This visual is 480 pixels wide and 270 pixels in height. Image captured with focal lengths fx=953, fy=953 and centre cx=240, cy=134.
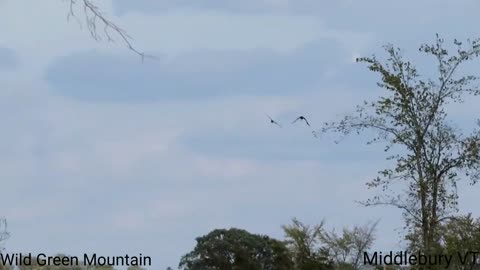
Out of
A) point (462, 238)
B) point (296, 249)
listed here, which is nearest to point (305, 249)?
point (296, 249)

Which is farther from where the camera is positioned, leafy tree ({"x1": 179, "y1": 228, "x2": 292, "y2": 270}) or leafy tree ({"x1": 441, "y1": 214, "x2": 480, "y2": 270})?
leafy tree ({"x1": 179, "y1": 228, "x2": 292, "y2": 270})

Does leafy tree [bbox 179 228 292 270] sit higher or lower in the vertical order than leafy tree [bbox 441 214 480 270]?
higher

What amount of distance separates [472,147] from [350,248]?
1264 centimetres

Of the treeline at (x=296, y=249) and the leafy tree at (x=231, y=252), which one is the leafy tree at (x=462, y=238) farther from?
the leafy tree at (x=231, y=252)

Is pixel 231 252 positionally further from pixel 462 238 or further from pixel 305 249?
pixel 462 238

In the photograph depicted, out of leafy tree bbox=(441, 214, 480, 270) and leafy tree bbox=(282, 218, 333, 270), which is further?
leafy tree bbox=(282, 218, 333, 270)

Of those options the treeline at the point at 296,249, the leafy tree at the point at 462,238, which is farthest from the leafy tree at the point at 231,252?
the leafy tree at the point at 462,238

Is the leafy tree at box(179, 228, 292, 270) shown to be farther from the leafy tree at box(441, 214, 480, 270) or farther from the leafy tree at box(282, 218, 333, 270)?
the leafy tree at box(441, 214, 480, 270)

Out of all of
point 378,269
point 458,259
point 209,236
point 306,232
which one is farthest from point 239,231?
point 458,259

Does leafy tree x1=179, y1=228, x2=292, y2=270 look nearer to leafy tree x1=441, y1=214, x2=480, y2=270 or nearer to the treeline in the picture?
the treeline

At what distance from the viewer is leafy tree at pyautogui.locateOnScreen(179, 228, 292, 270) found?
32.2 m

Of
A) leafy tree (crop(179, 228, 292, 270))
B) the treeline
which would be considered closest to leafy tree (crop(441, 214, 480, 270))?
the treeline

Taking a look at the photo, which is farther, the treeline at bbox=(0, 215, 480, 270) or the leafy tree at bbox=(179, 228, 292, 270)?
the leafy tree at bbox=(179, 228, 292, 270)

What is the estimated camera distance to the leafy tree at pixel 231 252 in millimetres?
32156
